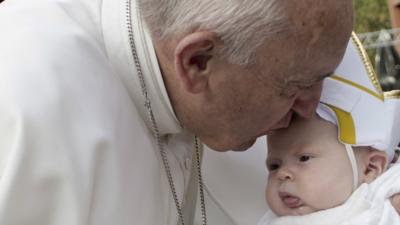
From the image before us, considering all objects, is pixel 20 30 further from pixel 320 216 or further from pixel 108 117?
pixel 320 216

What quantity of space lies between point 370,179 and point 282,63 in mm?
378

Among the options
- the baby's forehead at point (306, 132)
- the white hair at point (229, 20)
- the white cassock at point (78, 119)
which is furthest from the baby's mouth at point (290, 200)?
the white hair at point (229, 20)

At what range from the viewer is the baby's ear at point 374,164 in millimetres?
1528

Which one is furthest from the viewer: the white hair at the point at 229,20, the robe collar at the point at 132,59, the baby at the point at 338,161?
the baby at the point at 338,161

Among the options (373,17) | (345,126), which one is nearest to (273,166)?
(345,126)

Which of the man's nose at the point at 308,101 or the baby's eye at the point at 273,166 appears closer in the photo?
the man's nose at the point at 308,101

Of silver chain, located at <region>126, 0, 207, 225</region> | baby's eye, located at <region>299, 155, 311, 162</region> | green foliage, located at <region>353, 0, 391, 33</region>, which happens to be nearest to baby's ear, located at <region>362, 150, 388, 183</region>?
baby's eye, located at <region>299, 155, 311, 162</region>

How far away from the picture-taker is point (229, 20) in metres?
1.25

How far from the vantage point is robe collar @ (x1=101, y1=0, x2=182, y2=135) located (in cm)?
138

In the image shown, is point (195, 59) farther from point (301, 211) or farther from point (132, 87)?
point (301, 211)

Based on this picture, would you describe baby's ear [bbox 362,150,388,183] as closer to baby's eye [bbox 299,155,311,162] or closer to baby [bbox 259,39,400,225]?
baby [bbox 259,39,400,225]

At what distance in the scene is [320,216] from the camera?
1.49m

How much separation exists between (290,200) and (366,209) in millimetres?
153

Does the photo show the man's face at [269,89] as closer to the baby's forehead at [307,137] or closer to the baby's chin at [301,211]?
the baby's forehead at [307,137]
